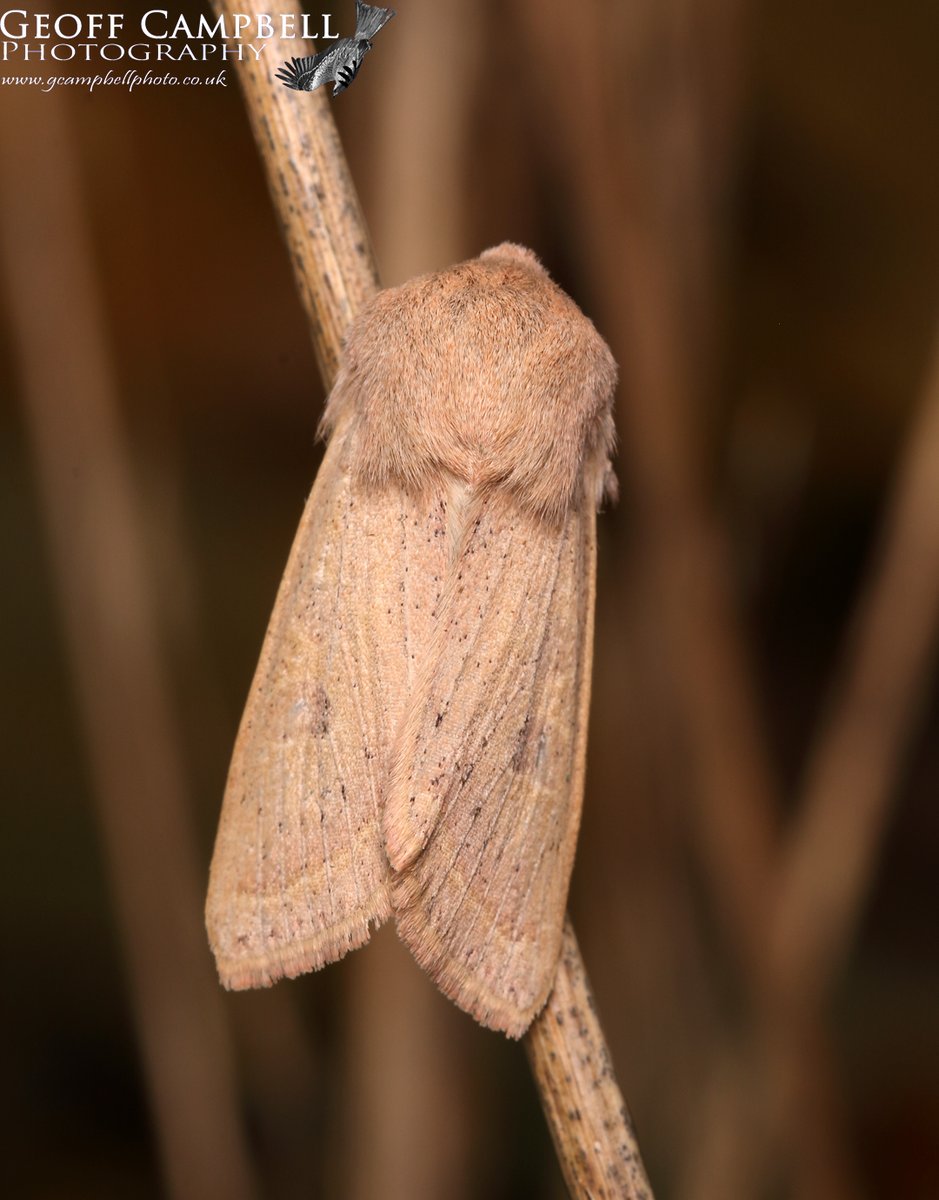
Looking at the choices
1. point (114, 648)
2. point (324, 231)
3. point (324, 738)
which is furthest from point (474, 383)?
point (114, 648)

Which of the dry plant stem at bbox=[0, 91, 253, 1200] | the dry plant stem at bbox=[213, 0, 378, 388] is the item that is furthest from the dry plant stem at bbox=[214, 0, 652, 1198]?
the dry plant stem at bbox=[0, 91, 253, 1200]

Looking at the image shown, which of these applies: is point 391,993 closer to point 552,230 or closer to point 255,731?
point 255,731

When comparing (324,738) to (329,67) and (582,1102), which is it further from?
(329,67)

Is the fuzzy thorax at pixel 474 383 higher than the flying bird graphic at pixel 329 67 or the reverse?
the reverse

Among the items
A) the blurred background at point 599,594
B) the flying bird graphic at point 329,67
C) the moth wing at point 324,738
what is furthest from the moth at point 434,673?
the blurred background at point 599,594

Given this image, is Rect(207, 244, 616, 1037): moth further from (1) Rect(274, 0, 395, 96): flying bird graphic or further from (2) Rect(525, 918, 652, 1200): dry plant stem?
(1) Rect(274, 0, 395, 96): flying bird graphic

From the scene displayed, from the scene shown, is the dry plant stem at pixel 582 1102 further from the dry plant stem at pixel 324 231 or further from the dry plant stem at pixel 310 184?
the dry plant stem at pixel 310 184
